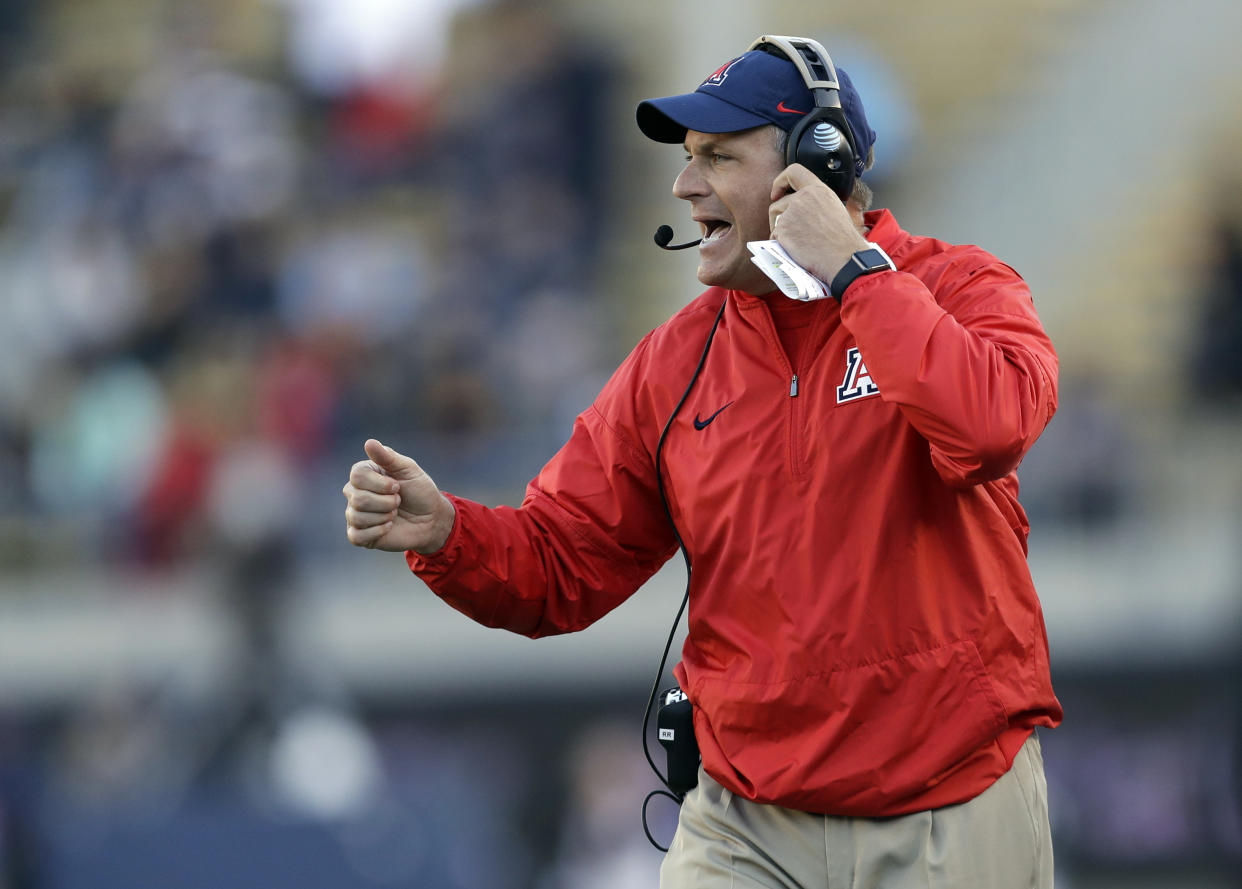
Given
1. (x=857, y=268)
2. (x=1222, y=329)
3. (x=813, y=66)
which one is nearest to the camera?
(x=857, y=268)

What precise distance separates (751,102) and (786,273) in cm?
41

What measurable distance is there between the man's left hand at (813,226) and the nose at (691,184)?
0.24 m

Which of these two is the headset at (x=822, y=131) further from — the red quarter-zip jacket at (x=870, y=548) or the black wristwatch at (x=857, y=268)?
the black wristwatch at (x=857, y=268)

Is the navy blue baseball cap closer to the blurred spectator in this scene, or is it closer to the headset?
the headset

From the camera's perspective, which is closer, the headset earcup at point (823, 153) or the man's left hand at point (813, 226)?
the man's left hand at point (813, 226)

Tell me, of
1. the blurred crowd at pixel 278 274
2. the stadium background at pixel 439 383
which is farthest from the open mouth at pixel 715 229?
the blurred crowd at pixel 278 274

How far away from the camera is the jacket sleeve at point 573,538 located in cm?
311

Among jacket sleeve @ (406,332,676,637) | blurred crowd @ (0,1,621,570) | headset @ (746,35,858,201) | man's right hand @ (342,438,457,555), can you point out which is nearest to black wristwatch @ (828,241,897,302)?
headset @ (746,35,858,201)

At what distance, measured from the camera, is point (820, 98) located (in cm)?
301

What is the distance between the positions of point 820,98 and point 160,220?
7.42m

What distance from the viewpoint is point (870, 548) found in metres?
2.80

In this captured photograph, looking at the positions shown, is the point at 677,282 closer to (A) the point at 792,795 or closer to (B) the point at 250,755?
(B) the point at 250,755

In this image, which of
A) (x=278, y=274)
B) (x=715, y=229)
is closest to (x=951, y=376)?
(x=715, y=229)

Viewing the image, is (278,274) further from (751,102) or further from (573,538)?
(751,102)
